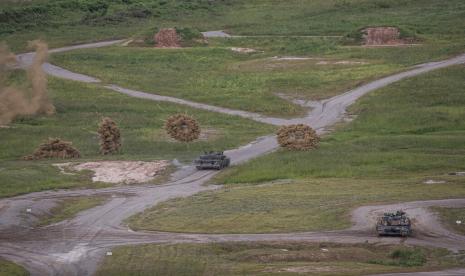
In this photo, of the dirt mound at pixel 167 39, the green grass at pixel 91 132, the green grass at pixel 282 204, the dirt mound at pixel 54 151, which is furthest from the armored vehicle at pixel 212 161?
the dirt mound at pixel 167 39

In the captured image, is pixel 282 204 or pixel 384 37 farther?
pixel 384 37

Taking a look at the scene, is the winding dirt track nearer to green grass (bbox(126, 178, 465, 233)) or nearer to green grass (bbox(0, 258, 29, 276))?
green grass (bbox(0, 258, 29, 276))

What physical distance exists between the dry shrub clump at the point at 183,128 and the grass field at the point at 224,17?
51893 mm

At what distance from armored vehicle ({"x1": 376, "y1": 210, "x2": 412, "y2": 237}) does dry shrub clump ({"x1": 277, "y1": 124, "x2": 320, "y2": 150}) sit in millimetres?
24931

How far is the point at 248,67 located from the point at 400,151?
4517 centimetres

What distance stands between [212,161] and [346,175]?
952 centimetres

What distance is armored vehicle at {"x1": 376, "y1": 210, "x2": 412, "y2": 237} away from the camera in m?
54.4

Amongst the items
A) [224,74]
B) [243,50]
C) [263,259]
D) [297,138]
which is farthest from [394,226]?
[243,50]

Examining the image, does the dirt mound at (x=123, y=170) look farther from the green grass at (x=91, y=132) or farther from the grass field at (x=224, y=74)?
the grass field at (x=224, y=74)

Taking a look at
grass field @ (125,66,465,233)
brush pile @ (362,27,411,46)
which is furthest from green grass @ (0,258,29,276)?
brush pile @ (362,27,411,46)

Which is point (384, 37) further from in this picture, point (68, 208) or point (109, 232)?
point (109, 232)

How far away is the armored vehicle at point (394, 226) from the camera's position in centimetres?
5444

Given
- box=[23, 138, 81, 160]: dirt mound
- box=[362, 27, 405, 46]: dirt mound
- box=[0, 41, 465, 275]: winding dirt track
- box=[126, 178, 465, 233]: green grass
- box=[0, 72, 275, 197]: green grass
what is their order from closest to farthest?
box=[0, 41, 465, 275]: winding dirt track
box=[126, 178, 465, 233]: green grass
box=[0, 72, 275, 197]: green grass
box=[23, 138, 81, 160]: dirt mound
box=[362, 27, 405, 46]: dirt mound

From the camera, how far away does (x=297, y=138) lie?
80875 millimetres
